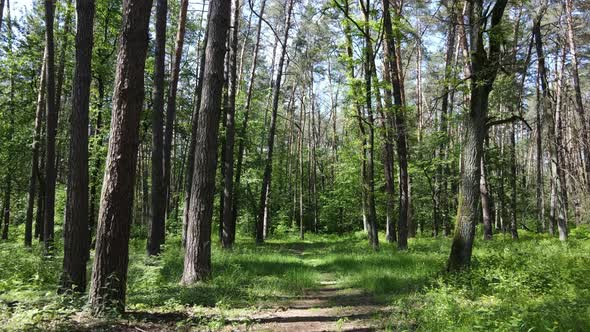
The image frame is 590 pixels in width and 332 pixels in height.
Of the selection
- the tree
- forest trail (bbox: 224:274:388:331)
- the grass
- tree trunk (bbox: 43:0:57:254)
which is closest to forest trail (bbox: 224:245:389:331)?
forest trail (bbox: 224:274:388:331)

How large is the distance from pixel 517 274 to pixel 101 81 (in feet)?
54.7

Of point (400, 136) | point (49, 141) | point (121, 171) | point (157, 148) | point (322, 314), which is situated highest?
point (400, 136)

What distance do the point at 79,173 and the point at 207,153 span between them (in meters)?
2.30

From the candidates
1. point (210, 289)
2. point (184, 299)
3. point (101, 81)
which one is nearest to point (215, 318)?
point (184, 299)

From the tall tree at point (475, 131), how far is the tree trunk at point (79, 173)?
6.97m

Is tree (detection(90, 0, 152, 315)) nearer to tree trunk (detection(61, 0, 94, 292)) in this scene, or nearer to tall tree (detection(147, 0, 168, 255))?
tree trunk (detection(61, 0, 94, 292))

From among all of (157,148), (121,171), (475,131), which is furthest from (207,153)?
(475,131)

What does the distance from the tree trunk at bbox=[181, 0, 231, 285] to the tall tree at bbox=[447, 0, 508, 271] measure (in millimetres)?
4994

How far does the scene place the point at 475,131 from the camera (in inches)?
315

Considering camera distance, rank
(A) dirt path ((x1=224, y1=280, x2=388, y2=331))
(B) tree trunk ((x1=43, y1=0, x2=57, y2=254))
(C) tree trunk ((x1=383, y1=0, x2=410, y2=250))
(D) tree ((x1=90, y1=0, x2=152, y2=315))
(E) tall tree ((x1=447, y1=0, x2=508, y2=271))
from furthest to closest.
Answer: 1. (C) tree trunk ((x1=383, y1=0, x2=410, y2=250))
2. (B) tree trunk ((x1=43, y1=0, x2=57, y2=254))
3. (E) tall tree ((x1=447, y1=0, x2=508, y2=271))
4. (A) dirt path ((x1=224, y1=280, x2=388, y2=331))
5. (D) tree ((x1=90, y1=0, x2=152, y2=315))

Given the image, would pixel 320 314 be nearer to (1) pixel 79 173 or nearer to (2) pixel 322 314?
(2) pixel 322 314

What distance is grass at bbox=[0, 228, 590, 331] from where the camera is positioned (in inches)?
178

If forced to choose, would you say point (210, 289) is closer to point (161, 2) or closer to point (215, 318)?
point (215, 318)

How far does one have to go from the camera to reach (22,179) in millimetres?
23531
